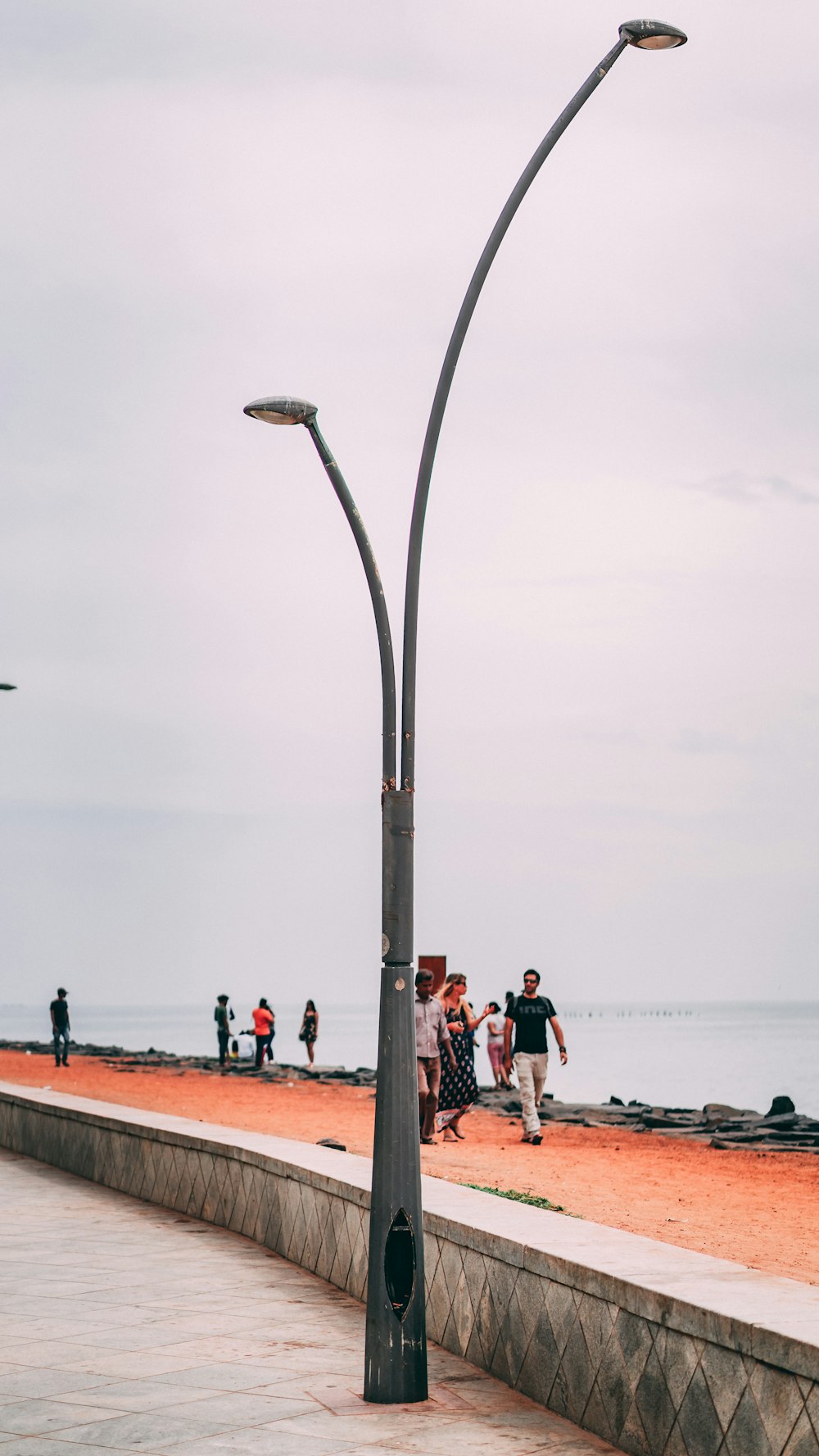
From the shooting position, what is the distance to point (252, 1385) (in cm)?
675

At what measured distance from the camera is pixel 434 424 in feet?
25.2

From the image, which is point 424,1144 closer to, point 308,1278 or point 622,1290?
point 308,1278

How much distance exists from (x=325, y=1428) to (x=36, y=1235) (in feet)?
17.4

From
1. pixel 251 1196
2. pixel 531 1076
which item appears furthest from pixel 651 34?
pixel 531 1076

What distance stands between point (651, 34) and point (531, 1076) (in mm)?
12581

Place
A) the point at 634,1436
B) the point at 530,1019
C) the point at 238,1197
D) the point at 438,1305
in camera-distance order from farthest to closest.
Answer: the point at 530,1019 → the point at 238,1197 → the point at 438,1305 → the point at 634,1436

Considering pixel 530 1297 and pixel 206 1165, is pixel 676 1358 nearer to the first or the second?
pixel 530 1297

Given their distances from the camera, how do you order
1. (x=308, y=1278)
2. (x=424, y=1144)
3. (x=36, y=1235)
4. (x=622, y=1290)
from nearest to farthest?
(x=622, y=1290) < (x=308, y=1278) < (x=36, y=1235) < (x=424, y=1144)

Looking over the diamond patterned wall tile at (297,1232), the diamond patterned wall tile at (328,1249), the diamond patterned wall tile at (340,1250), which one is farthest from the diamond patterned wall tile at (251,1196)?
the diamond patterned wall tile at (340,1250)

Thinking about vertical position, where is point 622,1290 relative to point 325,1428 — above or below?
above

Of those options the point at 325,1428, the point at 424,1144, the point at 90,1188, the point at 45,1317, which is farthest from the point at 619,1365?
the point at 424,1144

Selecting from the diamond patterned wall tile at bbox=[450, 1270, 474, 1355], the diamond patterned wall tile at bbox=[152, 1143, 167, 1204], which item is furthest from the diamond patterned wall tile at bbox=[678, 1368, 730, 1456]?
the diamond patterned wall tile at bbox=[152, 1143, 167, 1204]

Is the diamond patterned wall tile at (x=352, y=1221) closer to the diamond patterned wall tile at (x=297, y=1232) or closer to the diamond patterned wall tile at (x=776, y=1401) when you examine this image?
the diamond patterned wall tile at (x=297, y=1232)

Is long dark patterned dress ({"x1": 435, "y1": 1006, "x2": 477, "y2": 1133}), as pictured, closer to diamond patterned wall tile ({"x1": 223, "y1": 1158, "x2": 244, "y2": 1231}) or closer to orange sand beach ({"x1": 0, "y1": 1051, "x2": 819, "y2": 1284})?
orange sand beach ({"x1": 0, "y1": 1051, "x2": 819, "y2": 1284})
